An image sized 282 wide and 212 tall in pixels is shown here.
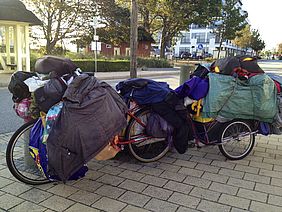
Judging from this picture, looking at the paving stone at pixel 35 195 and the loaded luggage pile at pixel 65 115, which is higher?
the loaded luggage pile at pixel 65 115

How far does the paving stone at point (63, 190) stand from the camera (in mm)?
2982

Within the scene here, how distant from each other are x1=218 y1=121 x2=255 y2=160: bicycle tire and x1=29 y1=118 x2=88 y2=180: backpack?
200 centimetres

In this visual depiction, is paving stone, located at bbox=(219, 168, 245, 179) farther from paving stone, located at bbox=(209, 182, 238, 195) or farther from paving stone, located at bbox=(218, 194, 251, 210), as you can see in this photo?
paving stone, located at bbox=(218, 194, 251, 210)

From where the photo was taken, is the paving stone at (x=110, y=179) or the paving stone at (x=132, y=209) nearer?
the paving stone at (x=132, y=209)

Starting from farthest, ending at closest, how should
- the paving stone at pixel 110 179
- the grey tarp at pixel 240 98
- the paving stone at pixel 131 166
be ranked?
the grey tarp at pixel 240 98 < the paving stone at pixel 131 166 < the paving stone at pixel 110 179

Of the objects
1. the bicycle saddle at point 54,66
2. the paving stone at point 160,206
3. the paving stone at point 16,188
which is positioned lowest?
the paving stone at point 160,206

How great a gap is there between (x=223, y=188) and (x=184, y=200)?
567 mm

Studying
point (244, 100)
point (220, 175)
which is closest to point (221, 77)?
point (244, 100)

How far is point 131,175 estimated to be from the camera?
3.48 meters

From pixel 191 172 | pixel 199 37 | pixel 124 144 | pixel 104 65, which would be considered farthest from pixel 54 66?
pixel 199 37

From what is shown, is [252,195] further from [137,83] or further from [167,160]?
[137,83]

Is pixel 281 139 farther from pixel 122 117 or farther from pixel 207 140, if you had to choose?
pixel 122 117

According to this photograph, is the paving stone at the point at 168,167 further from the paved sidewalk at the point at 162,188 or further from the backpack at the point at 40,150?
the backpack at the point at 40,150

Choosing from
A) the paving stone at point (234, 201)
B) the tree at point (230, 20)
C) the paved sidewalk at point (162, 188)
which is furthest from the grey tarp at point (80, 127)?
the tree at point (230, 20)
